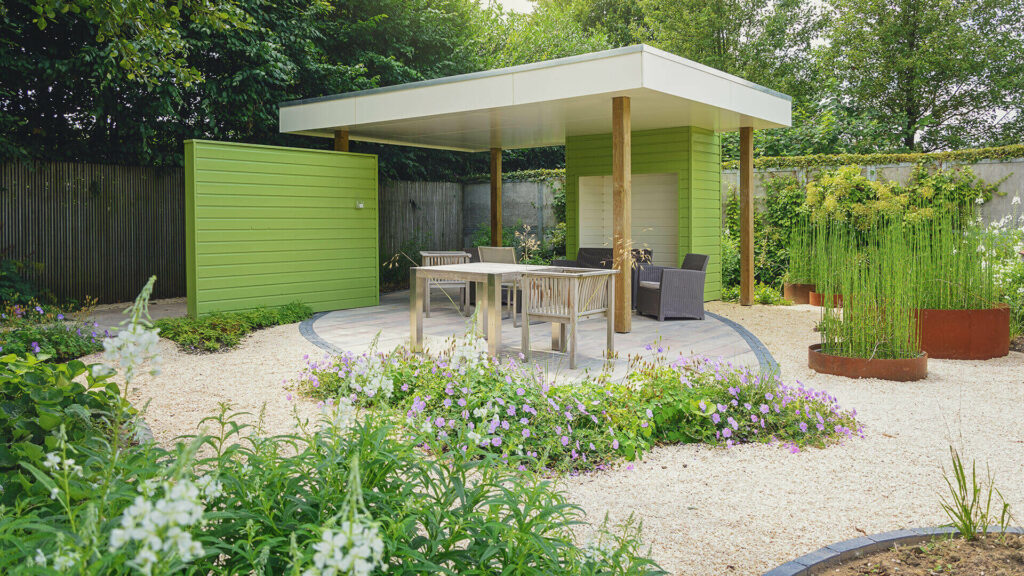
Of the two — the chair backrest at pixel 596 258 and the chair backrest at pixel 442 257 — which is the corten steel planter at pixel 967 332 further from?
the chair backrest at pixel 442 257

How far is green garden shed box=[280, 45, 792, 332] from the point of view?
7.62 meters

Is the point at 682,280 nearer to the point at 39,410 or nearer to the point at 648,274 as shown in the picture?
the point at 648,274

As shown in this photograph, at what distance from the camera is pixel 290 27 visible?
12812mm

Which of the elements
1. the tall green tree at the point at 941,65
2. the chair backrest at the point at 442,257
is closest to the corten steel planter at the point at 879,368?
the chair backrest at the point at 442,257

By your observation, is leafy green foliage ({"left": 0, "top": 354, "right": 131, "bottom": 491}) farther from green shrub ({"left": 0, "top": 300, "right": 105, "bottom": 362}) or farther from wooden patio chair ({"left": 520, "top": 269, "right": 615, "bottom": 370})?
wooden patio chair ({"left": 520, "top": 269, "right": 615, "bottom": 370})

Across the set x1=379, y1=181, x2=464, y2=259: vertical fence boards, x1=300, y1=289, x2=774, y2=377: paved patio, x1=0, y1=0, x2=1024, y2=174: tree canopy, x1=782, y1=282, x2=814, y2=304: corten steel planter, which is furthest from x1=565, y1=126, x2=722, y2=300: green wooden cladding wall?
x1=0, y1=0, x2=1024, y2=174: tree canopy

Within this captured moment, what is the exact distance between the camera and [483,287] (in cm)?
642

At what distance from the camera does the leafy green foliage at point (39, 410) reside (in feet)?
7.62

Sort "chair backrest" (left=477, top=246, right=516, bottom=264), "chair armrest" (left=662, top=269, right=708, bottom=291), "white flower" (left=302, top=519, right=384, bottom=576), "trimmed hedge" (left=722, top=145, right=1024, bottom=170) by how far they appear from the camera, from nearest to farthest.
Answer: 1. "white flower" (left=302, top=519, right=384, bottom=576)
2. "chair armrest" (left=662, top=269, right=708, bottom=291)
3. "chair backrest" (left=477, top=246, right=516, bottom=264)
4. "trimmed hedge" (left=722, top=145, right=1024, bottom=170)

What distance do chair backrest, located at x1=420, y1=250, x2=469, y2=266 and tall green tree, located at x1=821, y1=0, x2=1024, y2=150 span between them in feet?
46.1

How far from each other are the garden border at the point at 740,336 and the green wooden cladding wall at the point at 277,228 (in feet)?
2.31

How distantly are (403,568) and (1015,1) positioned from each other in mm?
23797

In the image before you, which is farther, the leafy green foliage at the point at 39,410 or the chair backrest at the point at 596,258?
the chair backrest at the point at 596,258

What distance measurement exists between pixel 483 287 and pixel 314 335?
2096 mm
